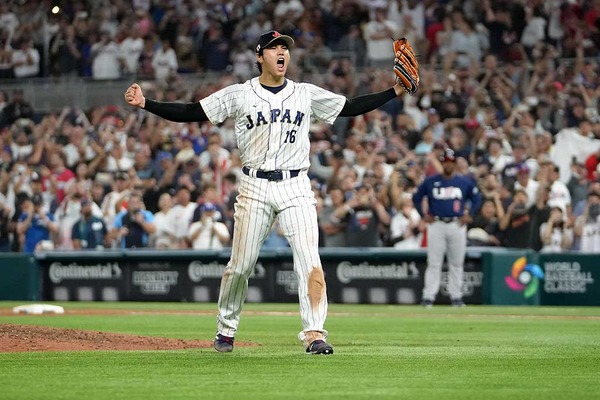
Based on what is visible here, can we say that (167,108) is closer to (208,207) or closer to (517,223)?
(208,207)

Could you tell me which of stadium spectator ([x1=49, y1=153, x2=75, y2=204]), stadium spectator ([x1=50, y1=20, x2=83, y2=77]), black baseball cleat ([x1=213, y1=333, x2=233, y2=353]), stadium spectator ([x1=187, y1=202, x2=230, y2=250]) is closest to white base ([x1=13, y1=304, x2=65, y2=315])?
stadium spectator ([x1=187, y1=202, x2=230, y2=250])

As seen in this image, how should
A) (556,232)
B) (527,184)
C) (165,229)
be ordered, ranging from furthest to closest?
(165,229), (527,184), (556,232)

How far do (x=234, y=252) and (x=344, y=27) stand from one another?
1725 cm

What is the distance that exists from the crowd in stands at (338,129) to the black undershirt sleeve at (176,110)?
437 inches

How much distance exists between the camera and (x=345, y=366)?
850cm

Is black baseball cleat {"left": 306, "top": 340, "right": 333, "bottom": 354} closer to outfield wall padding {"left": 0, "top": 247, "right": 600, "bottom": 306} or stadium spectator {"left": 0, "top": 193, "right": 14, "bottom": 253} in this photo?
outfield wall padding {"left": 0, "top": 247, "right": 600, "bottom": 306}

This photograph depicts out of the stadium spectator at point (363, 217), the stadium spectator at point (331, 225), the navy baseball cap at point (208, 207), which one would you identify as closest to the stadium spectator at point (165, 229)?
the navy baseball cap at point (208, 207)

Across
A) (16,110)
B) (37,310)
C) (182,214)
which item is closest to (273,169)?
(37,310)

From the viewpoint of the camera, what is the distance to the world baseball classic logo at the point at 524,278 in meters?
19.1

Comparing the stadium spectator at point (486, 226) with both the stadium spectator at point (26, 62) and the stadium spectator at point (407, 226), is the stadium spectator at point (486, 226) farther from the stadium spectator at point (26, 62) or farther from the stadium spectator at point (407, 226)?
the stadium spectator at point (26, 62)

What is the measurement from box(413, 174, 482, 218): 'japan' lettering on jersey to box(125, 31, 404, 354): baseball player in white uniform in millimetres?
8742

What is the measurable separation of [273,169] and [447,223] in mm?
9133

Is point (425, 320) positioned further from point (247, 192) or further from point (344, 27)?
point (344, 27)

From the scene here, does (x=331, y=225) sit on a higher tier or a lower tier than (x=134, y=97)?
lower
